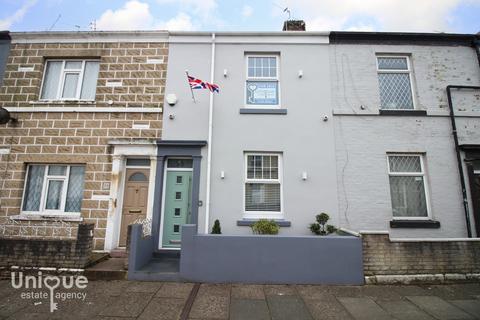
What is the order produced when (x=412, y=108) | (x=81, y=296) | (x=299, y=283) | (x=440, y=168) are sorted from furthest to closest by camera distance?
(x=412, y=108) < (x=440, y=168) < (x=299, y=283) < (x=81, y=296)

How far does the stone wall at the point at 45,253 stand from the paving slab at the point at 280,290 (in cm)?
411

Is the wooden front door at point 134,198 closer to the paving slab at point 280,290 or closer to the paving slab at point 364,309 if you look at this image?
the paving slab at point 280,290

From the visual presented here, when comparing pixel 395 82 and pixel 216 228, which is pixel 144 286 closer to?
pixel 216 228

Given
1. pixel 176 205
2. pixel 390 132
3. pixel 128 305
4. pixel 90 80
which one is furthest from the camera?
pixel 90 80

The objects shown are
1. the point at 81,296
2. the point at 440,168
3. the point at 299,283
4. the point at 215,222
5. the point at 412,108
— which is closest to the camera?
the point at 81,296

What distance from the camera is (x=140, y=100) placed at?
7574 millimetres

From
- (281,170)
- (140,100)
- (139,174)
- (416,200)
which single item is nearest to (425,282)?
(416,200)

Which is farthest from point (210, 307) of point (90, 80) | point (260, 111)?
point (90, 80)

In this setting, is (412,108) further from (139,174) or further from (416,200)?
(139,174)

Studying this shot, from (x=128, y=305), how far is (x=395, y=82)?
9.36m

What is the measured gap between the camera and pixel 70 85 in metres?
7.91

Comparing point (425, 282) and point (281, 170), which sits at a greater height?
point (281, 170)

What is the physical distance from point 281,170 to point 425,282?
417cm

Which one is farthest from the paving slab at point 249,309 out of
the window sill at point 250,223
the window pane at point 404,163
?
the window pane at point 404,163
